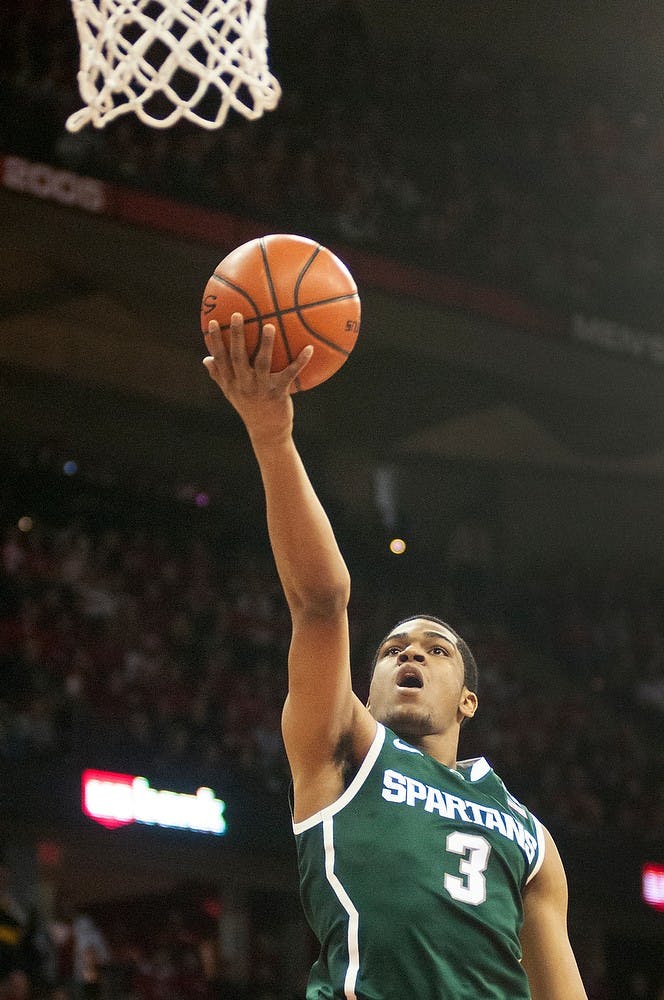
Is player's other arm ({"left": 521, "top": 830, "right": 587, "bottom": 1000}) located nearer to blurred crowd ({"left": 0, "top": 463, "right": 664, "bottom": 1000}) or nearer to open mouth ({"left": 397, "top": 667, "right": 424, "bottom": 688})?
open mouth ({"left": 397, "top": 667, "right": 424, "bottom": 688})

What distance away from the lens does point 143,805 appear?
979 cm

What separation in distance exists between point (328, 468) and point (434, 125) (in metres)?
4.24

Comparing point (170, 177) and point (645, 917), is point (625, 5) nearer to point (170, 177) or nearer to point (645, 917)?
point (170, 177)

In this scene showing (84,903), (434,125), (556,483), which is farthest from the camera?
(556,483)

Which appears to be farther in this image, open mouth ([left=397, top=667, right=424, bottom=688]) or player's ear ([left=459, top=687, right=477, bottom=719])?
player's ear ([left=459, top=687, right=477, bottom=719])

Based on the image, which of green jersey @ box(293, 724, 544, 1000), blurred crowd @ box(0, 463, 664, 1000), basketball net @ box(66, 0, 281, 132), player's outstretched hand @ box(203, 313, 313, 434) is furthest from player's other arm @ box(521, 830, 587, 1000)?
blurred crowd @ box(0, 463, 664, 1000)

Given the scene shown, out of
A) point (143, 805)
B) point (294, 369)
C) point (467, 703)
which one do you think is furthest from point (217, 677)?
point (294, 369)

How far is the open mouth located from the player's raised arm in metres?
0.24

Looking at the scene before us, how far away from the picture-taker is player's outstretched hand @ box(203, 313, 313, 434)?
2350 mm

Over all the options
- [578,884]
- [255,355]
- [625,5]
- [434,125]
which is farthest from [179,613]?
Answer: [255,355]

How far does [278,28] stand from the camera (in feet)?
53.6

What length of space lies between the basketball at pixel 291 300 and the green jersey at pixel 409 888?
0.74 metres

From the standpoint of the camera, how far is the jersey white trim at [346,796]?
2547 mm

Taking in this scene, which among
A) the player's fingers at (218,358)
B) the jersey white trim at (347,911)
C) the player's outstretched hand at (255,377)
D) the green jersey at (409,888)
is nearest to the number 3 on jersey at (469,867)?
the green jersey at (409,888)
